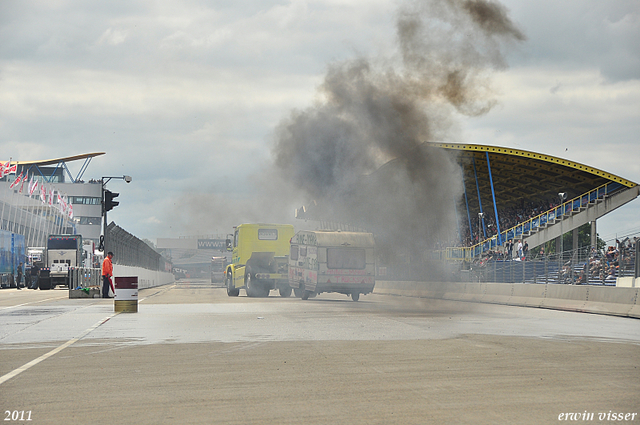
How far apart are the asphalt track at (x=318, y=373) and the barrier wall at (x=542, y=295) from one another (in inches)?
183

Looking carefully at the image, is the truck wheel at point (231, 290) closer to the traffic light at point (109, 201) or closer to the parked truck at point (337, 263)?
the parked truck at point (337, 263)

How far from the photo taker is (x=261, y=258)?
32.8m

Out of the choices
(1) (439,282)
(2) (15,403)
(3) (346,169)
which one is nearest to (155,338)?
(2) (15,403)

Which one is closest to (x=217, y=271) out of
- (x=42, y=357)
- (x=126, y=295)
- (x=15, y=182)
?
(x=15, y=182)

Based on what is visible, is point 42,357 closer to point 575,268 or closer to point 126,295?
point 126,295

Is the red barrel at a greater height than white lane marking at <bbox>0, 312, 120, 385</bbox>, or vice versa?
the red barrel

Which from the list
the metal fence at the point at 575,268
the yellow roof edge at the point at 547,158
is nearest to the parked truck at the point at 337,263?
the metal fence at the point at 575,268

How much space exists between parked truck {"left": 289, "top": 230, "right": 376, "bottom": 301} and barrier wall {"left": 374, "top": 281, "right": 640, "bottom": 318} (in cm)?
446

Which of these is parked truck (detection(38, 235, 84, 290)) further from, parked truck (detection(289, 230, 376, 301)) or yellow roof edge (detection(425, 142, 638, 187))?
yellow roof edge (detection(425, 142, 638, 187))

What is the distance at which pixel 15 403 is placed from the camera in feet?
21.7

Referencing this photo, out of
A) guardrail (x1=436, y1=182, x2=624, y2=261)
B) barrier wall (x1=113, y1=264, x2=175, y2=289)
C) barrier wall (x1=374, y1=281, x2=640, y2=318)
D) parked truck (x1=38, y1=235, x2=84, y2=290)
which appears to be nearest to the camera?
barrier wall (x1=374, y1=281, x2=640, y2=318)

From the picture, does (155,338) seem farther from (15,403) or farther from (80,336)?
(15,403)

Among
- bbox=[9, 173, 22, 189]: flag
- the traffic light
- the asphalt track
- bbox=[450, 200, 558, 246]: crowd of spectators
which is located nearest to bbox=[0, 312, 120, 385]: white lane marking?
the asphalt track

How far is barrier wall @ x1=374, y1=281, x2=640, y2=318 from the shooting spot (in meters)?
19.4
